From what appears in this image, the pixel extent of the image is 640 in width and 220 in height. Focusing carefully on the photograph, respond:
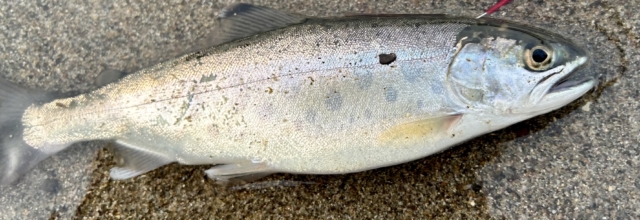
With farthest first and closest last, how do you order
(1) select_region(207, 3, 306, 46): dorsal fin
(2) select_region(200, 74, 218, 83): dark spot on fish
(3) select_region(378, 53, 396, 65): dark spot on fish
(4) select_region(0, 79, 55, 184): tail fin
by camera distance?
(4) select_region(0, 79, 55, 184): tail fin → (1) select_region(207, 3, 306, 46): dorsal fin → (2) select_region(200, 74, 218, 83): dark spot on fish → (3) select_region(378, 53, 396, 65): dark spot on fish

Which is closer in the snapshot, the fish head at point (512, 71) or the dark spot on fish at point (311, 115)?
the fish head at point (512, 71)

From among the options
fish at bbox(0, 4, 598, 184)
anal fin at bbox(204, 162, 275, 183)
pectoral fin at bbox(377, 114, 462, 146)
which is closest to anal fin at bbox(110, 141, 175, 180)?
fish at bbox(0, 4, 598, 184)

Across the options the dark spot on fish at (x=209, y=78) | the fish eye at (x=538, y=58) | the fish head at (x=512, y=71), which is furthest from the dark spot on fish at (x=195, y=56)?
the fish eye at (x=538, y=58)

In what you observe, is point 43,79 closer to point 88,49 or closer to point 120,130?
point 88,49

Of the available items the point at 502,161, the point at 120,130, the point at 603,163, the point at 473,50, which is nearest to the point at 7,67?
the point at 120,130

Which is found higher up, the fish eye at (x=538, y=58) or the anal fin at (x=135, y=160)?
the fish eye at (x=538, y=58)

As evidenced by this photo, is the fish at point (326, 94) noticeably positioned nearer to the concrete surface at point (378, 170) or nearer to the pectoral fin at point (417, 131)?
the pectoral fin at point (417, 131)

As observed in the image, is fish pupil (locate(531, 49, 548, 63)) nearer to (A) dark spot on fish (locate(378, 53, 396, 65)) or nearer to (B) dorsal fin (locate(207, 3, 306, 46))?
Answer: (A) dark spot on fish (locate(378, 53, 396, 65))
